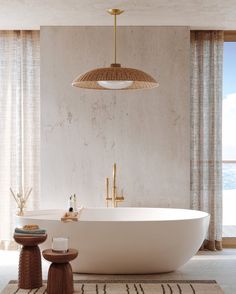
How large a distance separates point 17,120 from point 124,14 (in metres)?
1.79

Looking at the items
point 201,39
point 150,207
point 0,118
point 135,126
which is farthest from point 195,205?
point 0,118

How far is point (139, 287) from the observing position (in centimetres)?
507

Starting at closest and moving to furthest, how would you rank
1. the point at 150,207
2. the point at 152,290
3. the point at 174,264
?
the point at 152,290
the point at 174,264
the point at 150,207

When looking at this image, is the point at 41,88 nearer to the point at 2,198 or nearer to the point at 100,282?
the point at 2,198

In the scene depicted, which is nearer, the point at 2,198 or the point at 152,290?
the point at 152,290

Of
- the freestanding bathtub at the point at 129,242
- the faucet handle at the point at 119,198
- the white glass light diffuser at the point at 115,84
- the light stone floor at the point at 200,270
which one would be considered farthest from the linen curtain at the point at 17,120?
the white glass light diffuser at the point at 115,84

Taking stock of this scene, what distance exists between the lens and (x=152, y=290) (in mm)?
4953

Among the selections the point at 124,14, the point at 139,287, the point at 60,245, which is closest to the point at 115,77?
the point at 124,14

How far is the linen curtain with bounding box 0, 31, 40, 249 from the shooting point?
692 cm

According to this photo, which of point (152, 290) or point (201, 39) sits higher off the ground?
point (201, 39)

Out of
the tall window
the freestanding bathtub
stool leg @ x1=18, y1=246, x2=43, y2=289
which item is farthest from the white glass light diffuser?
the tall window

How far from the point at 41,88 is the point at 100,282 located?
2.41m

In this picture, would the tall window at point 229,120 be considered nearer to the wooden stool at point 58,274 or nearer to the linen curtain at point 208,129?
the linen curtain at point 208,129

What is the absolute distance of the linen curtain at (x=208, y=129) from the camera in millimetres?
6867
